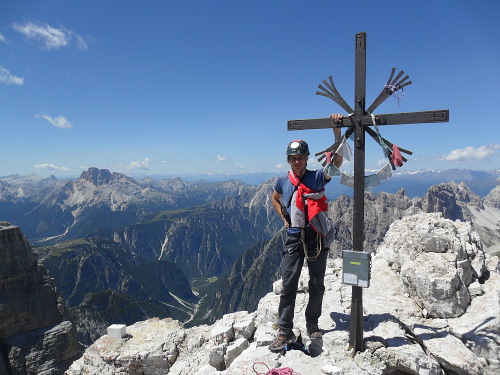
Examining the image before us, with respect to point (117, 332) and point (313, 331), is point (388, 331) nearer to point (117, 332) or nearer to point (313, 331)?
point (313, 331)

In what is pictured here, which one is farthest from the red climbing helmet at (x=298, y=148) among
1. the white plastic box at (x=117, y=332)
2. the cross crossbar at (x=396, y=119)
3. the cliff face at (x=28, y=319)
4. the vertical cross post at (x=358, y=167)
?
the cliff face at (x=28, y=319)

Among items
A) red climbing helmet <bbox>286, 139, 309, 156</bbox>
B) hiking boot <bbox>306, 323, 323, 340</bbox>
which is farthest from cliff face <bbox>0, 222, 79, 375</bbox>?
red climbing helmet <bbox>286, 139, 309, 156</bbox>

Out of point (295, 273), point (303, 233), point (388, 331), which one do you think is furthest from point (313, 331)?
point (303, 233)

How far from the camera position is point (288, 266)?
7969 millimetres

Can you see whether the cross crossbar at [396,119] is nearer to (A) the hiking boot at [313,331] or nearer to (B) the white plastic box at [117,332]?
(A) the hiking boot at [313,331]

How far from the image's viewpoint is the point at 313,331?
8.23 meters

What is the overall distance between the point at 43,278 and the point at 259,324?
143ft

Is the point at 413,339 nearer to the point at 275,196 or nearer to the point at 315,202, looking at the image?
the point at 315,202

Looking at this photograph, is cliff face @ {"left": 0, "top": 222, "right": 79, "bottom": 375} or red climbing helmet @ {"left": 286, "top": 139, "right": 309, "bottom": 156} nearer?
red climbing helmet @ {"left": 286, "top": 139, "right": 309, "bottom": 156}

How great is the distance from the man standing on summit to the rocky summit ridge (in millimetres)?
833

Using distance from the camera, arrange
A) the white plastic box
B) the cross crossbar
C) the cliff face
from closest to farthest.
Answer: the cross crossbar → the white plastic box → the cliff face

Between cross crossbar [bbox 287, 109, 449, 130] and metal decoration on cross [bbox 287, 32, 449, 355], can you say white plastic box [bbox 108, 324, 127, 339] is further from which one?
cross crossbar [bbox 287, 109, 449, 130]

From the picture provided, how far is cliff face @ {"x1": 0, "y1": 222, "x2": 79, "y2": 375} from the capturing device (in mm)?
35719

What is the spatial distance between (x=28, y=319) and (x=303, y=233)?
46.1 m
